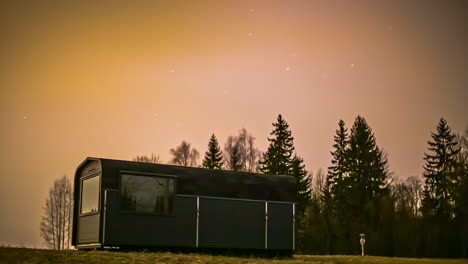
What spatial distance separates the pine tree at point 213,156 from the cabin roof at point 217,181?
1417 inches

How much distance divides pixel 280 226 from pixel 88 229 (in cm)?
750

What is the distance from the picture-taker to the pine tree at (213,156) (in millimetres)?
61344

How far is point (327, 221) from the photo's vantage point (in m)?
55.7

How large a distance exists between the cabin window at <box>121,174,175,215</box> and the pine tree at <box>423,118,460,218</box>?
33203mm

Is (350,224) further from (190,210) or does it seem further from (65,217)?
(190,210)

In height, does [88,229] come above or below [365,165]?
below

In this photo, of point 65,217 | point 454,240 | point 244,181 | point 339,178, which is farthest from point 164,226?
point 65,217

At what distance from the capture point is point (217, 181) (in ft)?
78.0

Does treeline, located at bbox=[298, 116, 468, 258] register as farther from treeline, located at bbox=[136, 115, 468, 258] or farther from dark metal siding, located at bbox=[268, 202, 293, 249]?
dark metal siding, located at bbox=[268, 202, 293, 249]

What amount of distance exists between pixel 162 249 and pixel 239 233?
3.25 meters

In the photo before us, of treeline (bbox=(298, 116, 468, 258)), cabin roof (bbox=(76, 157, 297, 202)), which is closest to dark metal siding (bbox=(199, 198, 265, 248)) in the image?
cabin roof (bbox=(76, 157, 297, 202))

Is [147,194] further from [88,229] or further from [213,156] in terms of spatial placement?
[213,156]

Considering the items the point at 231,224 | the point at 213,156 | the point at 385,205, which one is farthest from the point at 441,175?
the point at 231,224

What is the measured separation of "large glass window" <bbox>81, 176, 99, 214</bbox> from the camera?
22.0m
